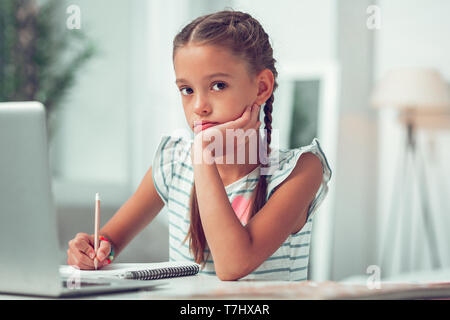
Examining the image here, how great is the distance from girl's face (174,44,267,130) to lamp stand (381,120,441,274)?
87.5 inches

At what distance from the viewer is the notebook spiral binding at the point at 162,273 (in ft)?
2.31

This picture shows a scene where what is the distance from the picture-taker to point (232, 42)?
956 millimetres

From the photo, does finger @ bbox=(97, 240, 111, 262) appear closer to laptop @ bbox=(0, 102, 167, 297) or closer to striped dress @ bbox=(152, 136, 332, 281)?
striped dress @ bbox=(152, 136, 332, 281)

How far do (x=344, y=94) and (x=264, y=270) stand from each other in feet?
7.64

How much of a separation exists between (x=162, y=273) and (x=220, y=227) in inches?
4.0

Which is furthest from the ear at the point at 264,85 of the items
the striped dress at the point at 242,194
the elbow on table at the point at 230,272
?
the elbow on table at the point at 230,272

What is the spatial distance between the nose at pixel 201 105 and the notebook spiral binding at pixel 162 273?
261 mm

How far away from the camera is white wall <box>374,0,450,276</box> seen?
2908mm

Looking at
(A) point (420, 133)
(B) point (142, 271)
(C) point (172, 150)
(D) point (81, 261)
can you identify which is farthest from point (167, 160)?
(A) point (420, 133)

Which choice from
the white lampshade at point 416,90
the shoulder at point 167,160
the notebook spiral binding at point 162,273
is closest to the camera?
the notebook spiral binding at point 162,273

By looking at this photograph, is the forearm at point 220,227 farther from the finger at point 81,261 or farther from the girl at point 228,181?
the finger at point 81,261

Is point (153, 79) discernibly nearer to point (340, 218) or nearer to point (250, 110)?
point (340, 218)

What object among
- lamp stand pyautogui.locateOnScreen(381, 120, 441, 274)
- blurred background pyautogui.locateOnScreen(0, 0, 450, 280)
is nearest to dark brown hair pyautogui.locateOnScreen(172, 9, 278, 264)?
blurred background pyautogui.locateOnScreen(0, 0, 450, 280)

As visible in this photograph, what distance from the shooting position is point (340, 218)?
10.4 ft
